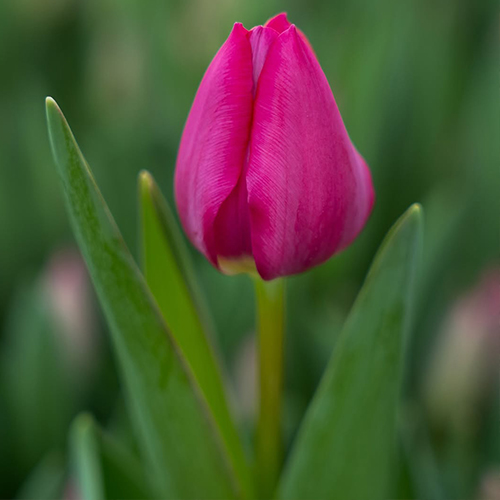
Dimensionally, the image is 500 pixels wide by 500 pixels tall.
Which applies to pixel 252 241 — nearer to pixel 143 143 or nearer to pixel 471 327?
pixel 471 327

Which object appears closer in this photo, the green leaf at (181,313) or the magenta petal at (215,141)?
the magenta petal at (215,141)

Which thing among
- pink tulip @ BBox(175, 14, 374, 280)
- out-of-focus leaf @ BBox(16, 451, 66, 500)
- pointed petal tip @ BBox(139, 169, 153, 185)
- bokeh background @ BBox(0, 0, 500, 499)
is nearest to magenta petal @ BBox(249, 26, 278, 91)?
pink tulip @ BBox(175, 14, 374, 280)

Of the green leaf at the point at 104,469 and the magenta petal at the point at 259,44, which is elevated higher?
the magenta petal at the point at 259,44

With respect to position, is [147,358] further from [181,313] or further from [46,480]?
[46,480]

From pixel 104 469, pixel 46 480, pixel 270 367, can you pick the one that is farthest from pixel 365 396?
pixel 46 480

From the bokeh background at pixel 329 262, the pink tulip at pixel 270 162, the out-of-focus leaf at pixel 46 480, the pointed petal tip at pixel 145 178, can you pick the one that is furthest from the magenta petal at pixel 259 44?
the out-of-focus leaf at pixel 46 480

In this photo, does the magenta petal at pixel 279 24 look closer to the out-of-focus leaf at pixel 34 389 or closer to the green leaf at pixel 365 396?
the green leaf at pixel 365 396
